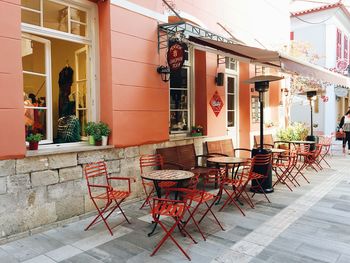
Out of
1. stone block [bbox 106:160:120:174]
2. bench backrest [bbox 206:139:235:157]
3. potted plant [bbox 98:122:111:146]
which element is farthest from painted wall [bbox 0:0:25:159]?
bench backrest [bbox 206:139:235:157]

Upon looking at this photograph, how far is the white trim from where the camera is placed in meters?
5.06

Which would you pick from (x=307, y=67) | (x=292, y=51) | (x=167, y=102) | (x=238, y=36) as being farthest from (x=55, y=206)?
(x=292, y=51)

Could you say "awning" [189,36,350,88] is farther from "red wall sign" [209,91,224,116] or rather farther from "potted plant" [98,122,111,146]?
"potted plant" [98,122,111,146]

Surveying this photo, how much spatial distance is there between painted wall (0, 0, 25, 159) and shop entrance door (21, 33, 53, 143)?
554 millimetres

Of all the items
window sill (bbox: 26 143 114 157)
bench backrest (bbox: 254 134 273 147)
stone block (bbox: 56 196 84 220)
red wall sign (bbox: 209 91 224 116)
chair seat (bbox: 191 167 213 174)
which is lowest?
stone block (bbox: 56 196 84 220)

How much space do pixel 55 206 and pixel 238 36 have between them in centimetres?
629

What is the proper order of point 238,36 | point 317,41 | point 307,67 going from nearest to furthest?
Result: point 307,67, point 238,36, point 317,41

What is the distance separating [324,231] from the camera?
4.05 m

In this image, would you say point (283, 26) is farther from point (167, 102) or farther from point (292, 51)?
point (167, 102)

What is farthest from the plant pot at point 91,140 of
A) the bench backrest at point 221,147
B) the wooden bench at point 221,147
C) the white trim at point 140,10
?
the bench backrest at point 221,147

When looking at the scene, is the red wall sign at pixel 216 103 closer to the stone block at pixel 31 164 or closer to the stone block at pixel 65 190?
the stone block at pixel 65 190

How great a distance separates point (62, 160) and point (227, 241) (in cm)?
237

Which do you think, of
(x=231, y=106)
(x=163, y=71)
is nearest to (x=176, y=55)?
(x=163, y=71)

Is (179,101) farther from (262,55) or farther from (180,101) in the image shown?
(262,55)
